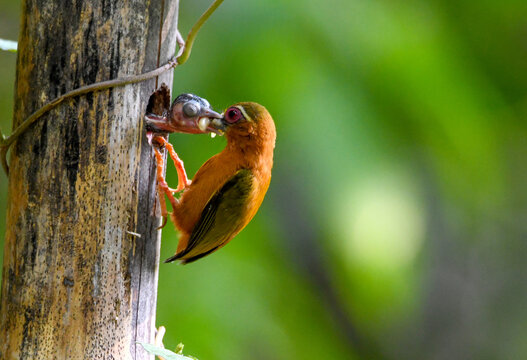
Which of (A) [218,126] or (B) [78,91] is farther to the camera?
(A) [218,126]

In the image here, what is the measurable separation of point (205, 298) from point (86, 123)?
3.97m

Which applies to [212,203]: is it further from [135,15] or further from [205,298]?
[205,298]

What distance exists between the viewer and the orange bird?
3035 mm

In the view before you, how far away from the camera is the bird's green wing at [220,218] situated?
3.02 metres

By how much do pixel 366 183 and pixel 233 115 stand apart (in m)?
2.97

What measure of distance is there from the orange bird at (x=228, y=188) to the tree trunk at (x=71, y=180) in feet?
1.55

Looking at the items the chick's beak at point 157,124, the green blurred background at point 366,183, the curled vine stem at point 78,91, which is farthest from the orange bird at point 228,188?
the green blurred background at point 366,183

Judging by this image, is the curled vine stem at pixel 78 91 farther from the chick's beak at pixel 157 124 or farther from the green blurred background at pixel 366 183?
the green blurred background at pixel 366 183

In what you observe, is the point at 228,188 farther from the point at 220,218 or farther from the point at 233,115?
the point at 233,115

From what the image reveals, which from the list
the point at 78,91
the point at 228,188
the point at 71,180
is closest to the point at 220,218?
the point at 228,188

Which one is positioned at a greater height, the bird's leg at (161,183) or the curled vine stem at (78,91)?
the curled vine stem at (78,91)

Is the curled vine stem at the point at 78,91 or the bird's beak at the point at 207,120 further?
the bird's beak at the point at 207,120

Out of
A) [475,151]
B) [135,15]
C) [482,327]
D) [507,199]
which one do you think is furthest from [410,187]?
[135,15]

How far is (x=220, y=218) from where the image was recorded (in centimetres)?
303
